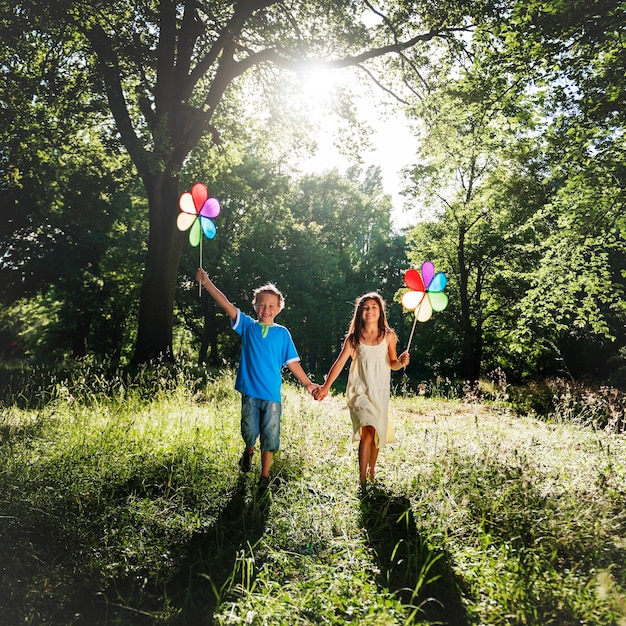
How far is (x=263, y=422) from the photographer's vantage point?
4.49 m

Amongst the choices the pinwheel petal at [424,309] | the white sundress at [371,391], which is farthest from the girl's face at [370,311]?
the pinwheel petal at [424,309]

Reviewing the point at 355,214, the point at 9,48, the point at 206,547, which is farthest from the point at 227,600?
the point at 355,214

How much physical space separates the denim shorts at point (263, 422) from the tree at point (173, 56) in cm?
754

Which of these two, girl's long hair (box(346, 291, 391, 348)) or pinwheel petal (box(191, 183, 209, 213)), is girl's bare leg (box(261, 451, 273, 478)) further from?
pinwheel petal (box(191, 183, 209, 213))

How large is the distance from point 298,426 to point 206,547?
3.02 m

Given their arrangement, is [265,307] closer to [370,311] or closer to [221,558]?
[370,311]

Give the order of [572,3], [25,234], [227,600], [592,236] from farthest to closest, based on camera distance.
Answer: [25,234]
[592,236]
[572,3]
[227,600]

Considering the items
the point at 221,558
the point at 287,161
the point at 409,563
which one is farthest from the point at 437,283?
the point at 287,161

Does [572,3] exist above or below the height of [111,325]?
above

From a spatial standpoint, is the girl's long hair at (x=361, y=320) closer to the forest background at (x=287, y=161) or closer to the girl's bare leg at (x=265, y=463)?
the girl's bare leg at (x=265, y=463)

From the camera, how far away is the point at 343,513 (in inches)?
149

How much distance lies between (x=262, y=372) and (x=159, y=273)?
8098 millimetres

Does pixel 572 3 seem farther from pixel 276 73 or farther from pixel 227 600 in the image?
pixel 276 73

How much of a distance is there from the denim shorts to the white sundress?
2.46ft
